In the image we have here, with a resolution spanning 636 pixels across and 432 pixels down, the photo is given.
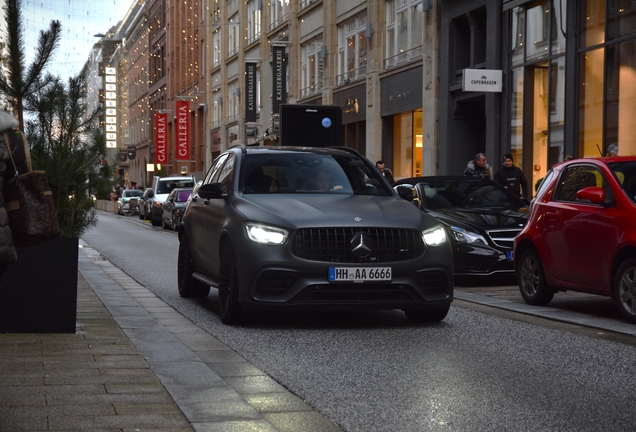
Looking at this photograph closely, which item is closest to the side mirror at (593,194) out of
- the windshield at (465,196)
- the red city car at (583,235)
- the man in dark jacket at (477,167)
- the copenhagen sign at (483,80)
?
the red city car at (583,235)

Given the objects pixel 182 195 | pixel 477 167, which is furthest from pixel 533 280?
pixel 182 195

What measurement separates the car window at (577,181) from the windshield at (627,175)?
0.13 meters

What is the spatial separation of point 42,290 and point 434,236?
3.40 meters

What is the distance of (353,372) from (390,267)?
2.18m

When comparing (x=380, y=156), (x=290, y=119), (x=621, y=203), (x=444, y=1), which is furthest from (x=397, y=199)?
(x=380, y=156)

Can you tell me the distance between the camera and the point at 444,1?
2980 centimetres

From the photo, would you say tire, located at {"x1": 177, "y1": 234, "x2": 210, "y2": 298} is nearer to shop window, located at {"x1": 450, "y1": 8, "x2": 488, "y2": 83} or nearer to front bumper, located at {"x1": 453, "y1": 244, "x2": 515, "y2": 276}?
front bumper, located at {"x1": 453, "y1": 244, "x2": 515, "y2": 276}

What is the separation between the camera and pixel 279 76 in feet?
153

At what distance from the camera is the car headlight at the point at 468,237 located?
13578 millimetres

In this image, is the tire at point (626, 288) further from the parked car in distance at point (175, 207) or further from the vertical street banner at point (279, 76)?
the vertical street banner at point (279, 76)

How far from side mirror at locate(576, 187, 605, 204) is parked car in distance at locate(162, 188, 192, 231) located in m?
23.7

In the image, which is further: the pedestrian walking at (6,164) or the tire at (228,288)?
the tire at (228,288)

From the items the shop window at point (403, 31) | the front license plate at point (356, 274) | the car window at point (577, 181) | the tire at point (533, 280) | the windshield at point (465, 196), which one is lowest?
the tire at point (533, 280)

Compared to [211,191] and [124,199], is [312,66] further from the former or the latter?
[211,191]
